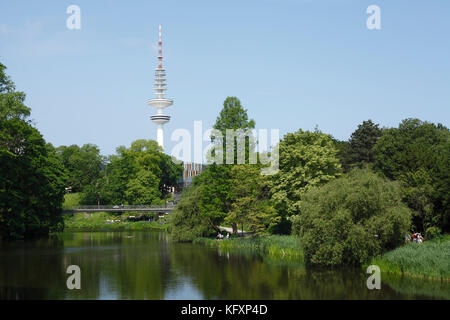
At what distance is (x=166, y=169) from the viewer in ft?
365

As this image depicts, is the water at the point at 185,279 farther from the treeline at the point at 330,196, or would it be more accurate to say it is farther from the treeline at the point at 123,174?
the treeline at the point at 123,174

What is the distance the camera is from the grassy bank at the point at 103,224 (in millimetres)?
78500

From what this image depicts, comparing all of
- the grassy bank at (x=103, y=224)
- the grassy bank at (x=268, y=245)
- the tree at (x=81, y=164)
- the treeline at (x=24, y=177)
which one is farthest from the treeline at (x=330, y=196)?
the tree at (x=81, y=164)

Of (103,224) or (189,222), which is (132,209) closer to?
(103,224)

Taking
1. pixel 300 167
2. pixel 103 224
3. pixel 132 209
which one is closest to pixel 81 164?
pixel 103 224

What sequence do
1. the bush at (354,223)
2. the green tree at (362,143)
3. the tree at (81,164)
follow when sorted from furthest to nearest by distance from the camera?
1. the tree at (81,164)
2. the green tree at (362,143)
3. the bush at (354,223)

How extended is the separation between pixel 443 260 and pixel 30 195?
45947 mm

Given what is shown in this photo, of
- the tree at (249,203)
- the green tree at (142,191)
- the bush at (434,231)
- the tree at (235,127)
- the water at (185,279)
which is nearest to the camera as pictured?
the water at (185,279)

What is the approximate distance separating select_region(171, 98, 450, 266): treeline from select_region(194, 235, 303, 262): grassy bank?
1980 millimetres

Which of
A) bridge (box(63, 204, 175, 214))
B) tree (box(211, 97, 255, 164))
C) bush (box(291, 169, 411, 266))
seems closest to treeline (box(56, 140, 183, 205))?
bridge (box(63, 204, 175, 214))

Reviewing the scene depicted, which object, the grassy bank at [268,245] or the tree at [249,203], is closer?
the grassy bank at [268,245]

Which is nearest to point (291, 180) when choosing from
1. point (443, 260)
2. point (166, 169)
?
point (443, 260)

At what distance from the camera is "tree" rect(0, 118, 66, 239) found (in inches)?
2024

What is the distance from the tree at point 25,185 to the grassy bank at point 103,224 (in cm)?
1813
